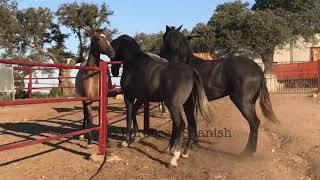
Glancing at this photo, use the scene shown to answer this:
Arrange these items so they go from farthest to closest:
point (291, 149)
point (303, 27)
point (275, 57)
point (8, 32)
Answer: point (275, 57), point (303, 27), point (8, 32), point (291, 149)

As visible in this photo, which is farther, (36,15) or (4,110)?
(36,15)

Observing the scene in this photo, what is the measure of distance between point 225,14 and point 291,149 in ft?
95.0

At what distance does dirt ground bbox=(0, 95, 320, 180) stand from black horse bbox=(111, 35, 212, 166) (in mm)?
436

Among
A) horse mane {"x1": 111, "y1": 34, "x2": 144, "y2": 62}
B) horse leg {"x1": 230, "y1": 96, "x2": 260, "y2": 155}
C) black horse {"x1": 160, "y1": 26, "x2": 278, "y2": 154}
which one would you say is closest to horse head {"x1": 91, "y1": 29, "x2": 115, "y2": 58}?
horse mane {"x1": 111, "y1": 34, "x2": 144, "y2": 62}

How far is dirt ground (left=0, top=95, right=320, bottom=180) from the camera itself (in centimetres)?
641

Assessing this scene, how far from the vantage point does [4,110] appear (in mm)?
15727

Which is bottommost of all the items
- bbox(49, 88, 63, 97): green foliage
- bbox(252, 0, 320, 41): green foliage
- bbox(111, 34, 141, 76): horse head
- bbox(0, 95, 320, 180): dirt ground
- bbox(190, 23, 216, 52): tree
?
bbox(0, 95, 320, 180): dirt ground

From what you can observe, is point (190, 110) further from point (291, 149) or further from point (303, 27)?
point (303, 27)

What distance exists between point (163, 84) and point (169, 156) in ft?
3.77

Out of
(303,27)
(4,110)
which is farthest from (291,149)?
(303,27)

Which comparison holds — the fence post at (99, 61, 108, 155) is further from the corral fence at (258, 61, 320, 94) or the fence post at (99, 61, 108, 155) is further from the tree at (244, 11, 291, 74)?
the tree at (244, 11, 291, 74)

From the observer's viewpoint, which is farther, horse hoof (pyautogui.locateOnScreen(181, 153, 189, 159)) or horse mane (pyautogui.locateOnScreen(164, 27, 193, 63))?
horse mane (pyautogui.locateOnScreen(164, 27, 193, 63))

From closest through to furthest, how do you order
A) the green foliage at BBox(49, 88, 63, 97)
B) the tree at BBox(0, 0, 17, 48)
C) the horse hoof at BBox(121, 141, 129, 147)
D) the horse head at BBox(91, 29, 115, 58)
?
the horse hoof at BBox(121, 141, 129, 147) < the horse head at BBox(91, 29, 115, 58) < the green foliage at BBox(49, 88, 63, 97) < the tree at BBox(0, 0, 17, 48)

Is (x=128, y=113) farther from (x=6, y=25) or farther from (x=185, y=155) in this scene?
(x=6, y=25)
